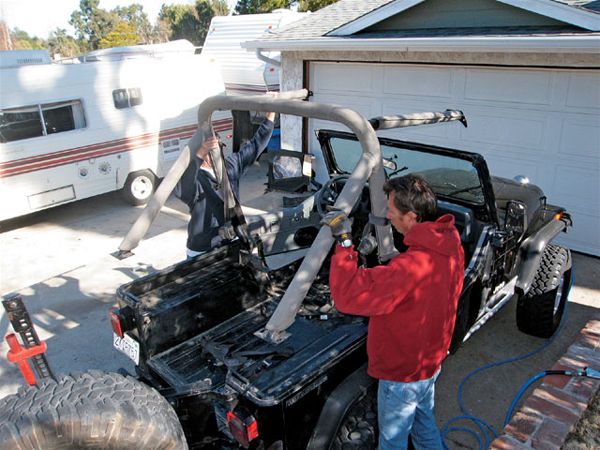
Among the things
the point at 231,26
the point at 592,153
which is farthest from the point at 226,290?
the point at 231,26

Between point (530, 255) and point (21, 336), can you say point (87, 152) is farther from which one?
point (530, 255)

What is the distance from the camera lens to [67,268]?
22.1ft

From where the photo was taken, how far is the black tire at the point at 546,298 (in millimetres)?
4270

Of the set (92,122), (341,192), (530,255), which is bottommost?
(530,255)

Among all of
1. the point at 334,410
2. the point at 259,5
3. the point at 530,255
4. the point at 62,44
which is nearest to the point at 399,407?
the point at 334,410

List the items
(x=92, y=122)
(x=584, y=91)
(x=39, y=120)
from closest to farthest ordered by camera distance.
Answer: (x=584, y=91), (x=39, y=120), (x=92, y=122)

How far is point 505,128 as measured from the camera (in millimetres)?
6926

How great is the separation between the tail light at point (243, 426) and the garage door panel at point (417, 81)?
6.23m

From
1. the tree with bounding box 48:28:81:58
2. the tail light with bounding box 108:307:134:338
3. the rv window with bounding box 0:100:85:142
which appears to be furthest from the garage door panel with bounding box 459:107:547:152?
the tree with bounding box 48:28:81:58

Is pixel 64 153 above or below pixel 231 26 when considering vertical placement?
below

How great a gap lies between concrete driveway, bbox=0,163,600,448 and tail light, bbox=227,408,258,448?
1794mm

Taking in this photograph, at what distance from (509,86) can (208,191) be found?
15.3 feet

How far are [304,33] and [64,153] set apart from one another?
461 cm

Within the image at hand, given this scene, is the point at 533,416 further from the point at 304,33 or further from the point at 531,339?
the point at 304,33
